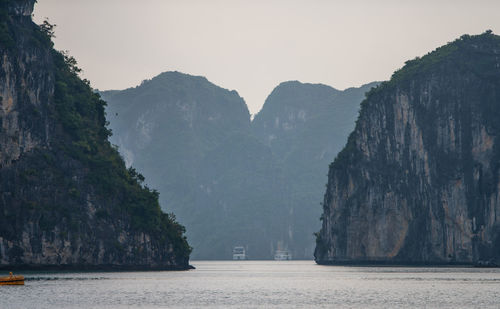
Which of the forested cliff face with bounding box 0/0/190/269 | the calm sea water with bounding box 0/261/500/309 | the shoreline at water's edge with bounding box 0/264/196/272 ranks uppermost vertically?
the forested cliff face with bounding box 0/0/190/269

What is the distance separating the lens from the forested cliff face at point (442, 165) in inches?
7229

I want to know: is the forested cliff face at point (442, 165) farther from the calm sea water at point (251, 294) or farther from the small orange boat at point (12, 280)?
the small orange boat at point (12, 280)

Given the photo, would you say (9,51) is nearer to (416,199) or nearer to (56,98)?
(56,98)

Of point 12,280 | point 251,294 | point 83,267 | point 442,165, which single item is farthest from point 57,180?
point 442,165

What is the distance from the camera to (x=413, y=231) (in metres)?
192

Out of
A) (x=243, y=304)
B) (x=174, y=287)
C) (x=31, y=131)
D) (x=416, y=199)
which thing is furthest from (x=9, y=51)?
(x=416, y=199)

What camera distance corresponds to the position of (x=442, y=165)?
19038 centimetres

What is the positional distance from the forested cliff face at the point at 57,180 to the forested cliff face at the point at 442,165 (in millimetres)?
54271

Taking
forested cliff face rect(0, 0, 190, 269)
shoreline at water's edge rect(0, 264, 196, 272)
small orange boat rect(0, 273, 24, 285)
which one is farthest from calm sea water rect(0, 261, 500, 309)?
forested cliff face rect(0, 0, 190, 269)

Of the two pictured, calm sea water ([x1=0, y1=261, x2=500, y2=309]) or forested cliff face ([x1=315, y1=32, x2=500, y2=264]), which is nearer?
calm sea water ([x1=0, y1=261, x2=500, y2=309])

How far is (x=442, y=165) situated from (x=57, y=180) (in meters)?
87.6

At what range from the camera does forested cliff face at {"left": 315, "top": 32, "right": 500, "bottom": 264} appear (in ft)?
602

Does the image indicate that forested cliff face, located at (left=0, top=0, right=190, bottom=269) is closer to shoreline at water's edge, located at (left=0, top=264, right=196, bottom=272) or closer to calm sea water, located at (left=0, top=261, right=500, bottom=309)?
shoreline at water's edge, located at (left=0, top=264, right=196, bottom=272)

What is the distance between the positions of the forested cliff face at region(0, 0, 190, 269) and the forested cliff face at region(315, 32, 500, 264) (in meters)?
54.3
